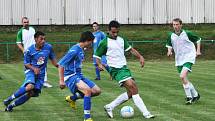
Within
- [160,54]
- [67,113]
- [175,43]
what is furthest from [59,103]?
[160,54]

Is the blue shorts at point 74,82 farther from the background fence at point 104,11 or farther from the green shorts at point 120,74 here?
the background fence at point 104,11

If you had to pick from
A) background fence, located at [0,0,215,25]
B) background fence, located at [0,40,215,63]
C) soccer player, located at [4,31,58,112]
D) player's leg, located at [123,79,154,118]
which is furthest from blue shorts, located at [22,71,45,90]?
background fence, located at [0,0,215,25]

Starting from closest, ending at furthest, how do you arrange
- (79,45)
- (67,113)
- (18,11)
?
(79,45) → (67,113) → (18,11)

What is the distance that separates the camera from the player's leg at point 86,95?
10867 mm

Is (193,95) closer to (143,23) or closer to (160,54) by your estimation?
(160,54)

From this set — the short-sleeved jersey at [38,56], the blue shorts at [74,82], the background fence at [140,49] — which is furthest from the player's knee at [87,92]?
the background fence at [140,49]

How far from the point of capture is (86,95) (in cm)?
1104

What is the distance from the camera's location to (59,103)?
14039 millimetres

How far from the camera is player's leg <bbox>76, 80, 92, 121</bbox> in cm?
1087

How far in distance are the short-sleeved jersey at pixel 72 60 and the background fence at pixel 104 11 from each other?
37878mm

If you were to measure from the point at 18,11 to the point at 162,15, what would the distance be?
40.7 ft

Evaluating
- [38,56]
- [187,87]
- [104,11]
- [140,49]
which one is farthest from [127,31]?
[38,56]

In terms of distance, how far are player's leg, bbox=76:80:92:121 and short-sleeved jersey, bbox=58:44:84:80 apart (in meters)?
0.27

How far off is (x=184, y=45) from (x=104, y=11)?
35.5m
